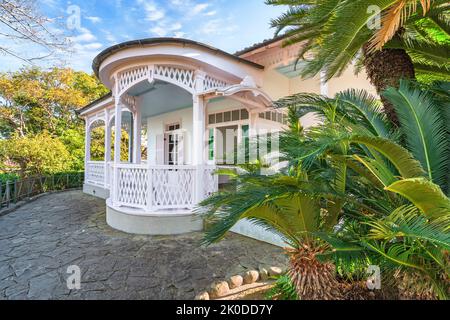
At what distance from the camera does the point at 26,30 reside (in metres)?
6.27

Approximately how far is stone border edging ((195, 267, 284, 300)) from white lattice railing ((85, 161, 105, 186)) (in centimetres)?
906

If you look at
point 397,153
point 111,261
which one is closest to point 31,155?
point 111,261

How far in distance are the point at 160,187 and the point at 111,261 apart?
6.39 ft

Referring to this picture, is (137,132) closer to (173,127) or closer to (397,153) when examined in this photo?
(173,127)

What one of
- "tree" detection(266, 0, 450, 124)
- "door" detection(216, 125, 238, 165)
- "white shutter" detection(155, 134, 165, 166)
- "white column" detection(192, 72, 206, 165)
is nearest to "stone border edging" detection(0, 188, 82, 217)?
"white shutter" detection(155, 134, 165, 166)

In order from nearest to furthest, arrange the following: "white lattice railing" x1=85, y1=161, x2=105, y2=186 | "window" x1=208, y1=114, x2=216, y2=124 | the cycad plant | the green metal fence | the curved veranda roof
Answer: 1. the cycad plant
2. the curved veranda roof
3. the green metal fence
4. "window" x1=208, y1=114, x2=216, y2=124
5. "white lattice railing" x1=85, y1=161, x2=105, y2=186

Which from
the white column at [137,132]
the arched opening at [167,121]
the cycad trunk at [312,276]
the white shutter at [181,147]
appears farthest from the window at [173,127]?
the cycad trunk at [312,276]

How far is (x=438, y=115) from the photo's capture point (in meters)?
2.42

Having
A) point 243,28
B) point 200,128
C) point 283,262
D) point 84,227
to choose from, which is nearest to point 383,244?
point 283,262

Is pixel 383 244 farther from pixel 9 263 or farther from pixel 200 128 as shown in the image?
pixel 9 263

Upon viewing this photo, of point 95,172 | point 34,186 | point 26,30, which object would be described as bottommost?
point 34,186

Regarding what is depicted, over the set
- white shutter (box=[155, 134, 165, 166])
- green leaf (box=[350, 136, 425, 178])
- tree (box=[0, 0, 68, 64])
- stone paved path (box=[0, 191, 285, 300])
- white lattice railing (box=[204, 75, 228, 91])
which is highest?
tree (box=[0, 0, 68, 64])

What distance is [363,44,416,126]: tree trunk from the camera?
9.61ft

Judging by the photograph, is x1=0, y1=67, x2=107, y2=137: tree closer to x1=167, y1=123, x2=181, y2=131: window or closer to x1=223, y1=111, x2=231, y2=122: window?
x1=167, y1=123, x2=181, y2=131: window
